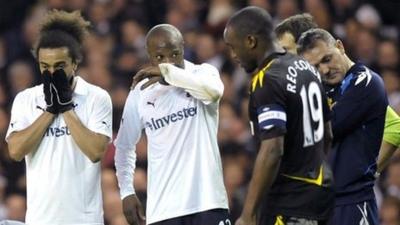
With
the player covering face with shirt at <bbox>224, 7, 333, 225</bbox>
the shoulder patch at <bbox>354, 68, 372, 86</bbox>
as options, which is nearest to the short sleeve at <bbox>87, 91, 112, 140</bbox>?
the player covering face with shirt at <bbox>224, 7, 333, 225</bbox>

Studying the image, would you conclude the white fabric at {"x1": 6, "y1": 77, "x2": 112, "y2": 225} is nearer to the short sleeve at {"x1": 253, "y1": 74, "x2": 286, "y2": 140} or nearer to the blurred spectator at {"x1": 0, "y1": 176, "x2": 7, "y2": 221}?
the short sleeve at {"x1": 253, "y1": 74, "x2": 286, "y2": 140}

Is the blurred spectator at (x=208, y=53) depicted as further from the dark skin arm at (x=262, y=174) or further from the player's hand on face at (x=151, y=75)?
the dark skin arm at (x=262, y=174)

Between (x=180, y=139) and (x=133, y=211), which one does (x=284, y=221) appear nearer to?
(x=180, y=139)

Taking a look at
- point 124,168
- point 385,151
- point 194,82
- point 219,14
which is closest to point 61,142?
point 124,168

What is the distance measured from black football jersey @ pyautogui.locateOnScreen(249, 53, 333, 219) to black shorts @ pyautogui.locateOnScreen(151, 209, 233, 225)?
2.13 feet

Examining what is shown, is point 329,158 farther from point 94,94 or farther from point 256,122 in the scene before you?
point 94,94

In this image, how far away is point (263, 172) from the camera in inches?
238

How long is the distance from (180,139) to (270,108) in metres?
1.00

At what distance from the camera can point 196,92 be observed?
6.90 meters

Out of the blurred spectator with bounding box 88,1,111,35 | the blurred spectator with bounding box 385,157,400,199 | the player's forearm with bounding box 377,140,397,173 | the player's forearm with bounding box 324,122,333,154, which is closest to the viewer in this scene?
the player's forearm with bounding box 324,122,333,154

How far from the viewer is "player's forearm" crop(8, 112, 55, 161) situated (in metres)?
6.91

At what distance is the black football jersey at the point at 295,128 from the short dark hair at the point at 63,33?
4.41 feet

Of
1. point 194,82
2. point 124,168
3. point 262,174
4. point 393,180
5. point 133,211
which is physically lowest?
point 393,180

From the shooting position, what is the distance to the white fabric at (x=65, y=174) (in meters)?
6.93
